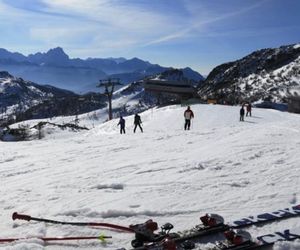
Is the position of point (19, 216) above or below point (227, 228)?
below

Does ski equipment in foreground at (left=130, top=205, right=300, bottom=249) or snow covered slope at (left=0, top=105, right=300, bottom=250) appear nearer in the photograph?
ski equipment in foreground at (left=130, top=205, right=300, bottom=249)

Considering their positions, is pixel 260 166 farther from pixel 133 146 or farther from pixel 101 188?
pixel 133 146

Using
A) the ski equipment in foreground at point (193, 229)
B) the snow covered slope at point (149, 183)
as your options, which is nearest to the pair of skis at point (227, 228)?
the ski equipment in foreground at point (193, 229)

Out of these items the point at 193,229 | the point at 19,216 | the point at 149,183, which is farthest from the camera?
the point at 149,183

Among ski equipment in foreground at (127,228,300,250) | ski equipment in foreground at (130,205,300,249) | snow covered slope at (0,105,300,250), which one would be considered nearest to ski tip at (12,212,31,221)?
snow covered slope at (0,105,300,250)

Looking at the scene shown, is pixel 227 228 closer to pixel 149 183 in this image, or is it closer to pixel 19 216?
pixel 19 216

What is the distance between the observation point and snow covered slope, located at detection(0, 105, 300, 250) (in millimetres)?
7910

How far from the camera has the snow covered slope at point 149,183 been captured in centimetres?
791

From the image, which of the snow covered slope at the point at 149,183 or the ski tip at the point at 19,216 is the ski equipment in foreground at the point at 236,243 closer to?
the snow covered slope at the point at 149,183

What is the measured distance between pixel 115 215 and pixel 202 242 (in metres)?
2.43

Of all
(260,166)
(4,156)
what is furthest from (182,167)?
(4,156)

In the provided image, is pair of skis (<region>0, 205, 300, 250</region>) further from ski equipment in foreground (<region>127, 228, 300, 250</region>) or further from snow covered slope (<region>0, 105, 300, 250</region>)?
snow covered slope (<region>0, 105, 300, 250</region>)

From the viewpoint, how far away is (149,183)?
1077cm

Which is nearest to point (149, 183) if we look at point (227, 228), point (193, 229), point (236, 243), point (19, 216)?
point (19, 216)
